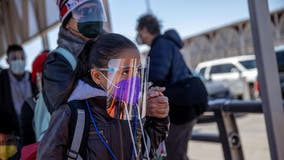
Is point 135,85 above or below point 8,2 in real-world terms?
below

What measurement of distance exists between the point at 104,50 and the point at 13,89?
2.11 m

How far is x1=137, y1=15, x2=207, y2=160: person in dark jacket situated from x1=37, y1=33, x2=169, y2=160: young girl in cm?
111

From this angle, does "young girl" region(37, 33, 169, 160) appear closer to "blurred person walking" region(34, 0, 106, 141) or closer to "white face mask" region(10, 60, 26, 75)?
"blurred person walking" region(34, 0, 106, 141)

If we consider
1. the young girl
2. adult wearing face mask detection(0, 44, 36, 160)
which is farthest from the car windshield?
the young girl

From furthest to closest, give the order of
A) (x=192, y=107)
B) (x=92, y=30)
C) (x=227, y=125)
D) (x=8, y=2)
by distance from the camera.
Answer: (x=8, y=2), (x=227, y=125), (x=192, y=107), (x=92, y=30)

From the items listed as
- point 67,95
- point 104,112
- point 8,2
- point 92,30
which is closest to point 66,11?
point 92,30

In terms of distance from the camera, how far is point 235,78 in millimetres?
14461

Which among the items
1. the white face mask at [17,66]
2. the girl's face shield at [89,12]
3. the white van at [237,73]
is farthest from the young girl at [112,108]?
the white van at [237,73]

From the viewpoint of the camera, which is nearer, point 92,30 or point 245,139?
point 92,30

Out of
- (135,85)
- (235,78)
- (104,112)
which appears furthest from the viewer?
(235,78)

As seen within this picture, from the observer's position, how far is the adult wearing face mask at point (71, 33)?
201cm

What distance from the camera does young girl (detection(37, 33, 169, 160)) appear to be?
1.48m

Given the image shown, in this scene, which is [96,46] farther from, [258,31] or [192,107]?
[192,107]

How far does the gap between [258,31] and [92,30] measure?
98 centimetres
